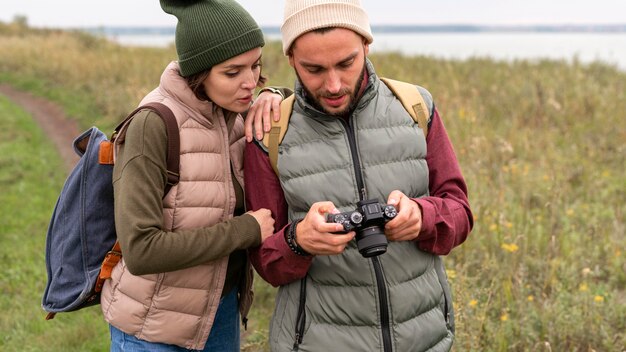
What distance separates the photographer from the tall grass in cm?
329

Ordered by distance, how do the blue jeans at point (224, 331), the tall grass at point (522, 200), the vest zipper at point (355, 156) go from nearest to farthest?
1. the vest zipper at point (355, 156)
2. the blue jeans at point (224, 331)
3. the tall grass at point (522, 200)

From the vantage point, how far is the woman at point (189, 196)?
5.78ft

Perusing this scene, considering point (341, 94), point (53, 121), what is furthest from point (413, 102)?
point (53, 121)

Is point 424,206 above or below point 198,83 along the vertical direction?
below

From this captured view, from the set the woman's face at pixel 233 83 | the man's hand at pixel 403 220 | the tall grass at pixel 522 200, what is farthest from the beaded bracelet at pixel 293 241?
the tall grass at pixel 522 200

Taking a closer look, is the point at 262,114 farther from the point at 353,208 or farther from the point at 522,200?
the point at 522,200

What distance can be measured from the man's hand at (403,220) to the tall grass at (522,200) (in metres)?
1.34

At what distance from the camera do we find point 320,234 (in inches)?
63.8

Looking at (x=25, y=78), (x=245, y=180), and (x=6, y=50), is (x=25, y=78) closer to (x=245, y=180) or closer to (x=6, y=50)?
(x=6, y=50)

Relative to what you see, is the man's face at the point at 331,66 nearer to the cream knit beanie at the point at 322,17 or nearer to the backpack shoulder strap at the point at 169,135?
the cream knit beanie at the point at 322,17

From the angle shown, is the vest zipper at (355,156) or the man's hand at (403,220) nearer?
the man's hand at (403,220)

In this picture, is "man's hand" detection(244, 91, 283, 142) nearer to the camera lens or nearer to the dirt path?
the camera lens

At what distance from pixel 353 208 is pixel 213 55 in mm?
668

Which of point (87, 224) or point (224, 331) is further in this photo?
point (224, 331)
